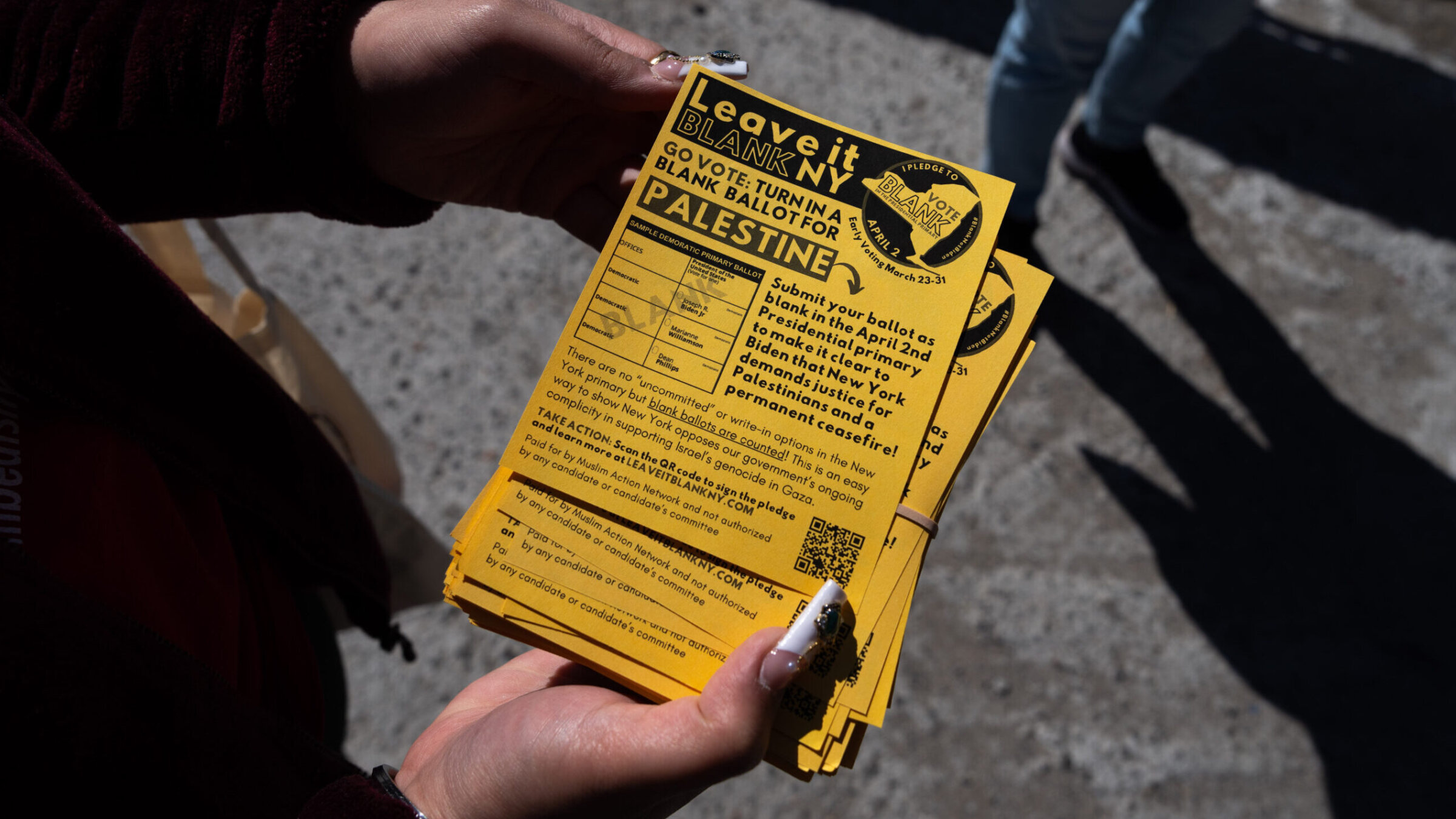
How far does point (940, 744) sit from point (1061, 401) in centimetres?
91

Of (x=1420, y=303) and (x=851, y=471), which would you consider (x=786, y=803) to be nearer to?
(x=851, y=471)

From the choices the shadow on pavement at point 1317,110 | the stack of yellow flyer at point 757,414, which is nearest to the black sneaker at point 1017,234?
the shadow on pavement at point 1317,110

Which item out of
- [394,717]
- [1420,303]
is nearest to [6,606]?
[394,717]

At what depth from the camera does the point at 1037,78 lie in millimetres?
1818

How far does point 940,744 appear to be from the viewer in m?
1.77

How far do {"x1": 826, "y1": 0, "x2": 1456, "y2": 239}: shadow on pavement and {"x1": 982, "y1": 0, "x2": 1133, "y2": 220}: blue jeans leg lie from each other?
2.46ft

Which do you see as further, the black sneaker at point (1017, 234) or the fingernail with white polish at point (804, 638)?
the black sneaker at point (1017, 234)

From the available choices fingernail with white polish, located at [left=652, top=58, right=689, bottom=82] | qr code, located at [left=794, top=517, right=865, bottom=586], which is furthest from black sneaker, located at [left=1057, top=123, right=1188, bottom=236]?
qr code, located at [left=794, top=517, right=865, bottom=586]

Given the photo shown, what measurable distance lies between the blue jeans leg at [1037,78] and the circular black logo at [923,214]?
3.38 ft

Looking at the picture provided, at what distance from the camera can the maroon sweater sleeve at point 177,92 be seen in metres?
0.89

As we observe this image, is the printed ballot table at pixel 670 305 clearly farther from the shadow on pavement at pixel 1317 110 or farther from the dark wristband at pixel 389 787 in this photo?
the shadow on pavement at pixel 1317 110

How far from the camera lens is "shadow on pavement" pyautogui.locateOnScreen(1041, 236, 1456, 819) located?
5.94ft

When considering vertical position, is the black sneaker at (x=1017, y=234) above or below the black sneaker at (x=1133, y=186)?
below

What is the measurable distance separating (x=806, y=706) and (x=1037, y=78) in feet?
5.17
